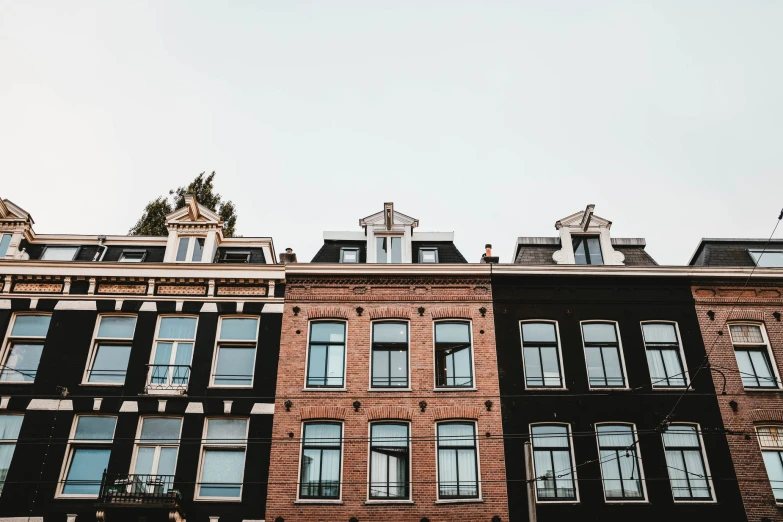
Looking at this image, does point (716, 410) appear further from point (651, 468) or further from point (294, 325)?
point (294, 325)

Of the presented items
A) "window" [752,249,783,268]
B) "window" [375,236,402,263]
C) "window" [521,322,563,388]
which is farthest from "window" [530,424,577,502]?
"window" [752,249,783,268]

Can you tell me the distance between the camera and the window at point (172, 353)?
2219 centimetres

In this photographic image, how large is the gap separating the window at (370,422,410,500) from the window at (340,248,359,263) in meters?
6.45

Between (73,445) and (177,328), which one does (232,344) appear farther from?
(73,445)

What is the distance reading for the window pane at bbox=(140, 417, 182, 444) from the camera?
21.2m

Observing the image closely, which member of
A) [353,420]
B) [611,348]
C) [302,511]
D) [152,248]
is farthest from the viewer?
[152,248]

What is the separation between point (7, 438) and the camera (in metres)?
21.2

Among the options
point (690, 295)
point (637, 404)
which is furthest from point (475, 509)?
point (690, 295)

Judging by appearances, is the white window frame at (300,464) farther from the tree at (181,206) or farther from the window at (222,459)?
the tree at (181,206)

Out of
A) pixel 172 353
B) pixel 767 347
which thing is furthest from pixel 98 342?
pixel 767 347

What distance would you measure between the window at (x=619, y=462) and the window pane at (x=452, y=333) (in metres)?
5.09

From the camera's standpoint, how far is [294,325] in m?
23.3

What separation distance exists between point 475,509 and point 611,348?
713 centimetres

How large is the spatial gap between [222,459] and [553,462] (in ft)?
32.9
